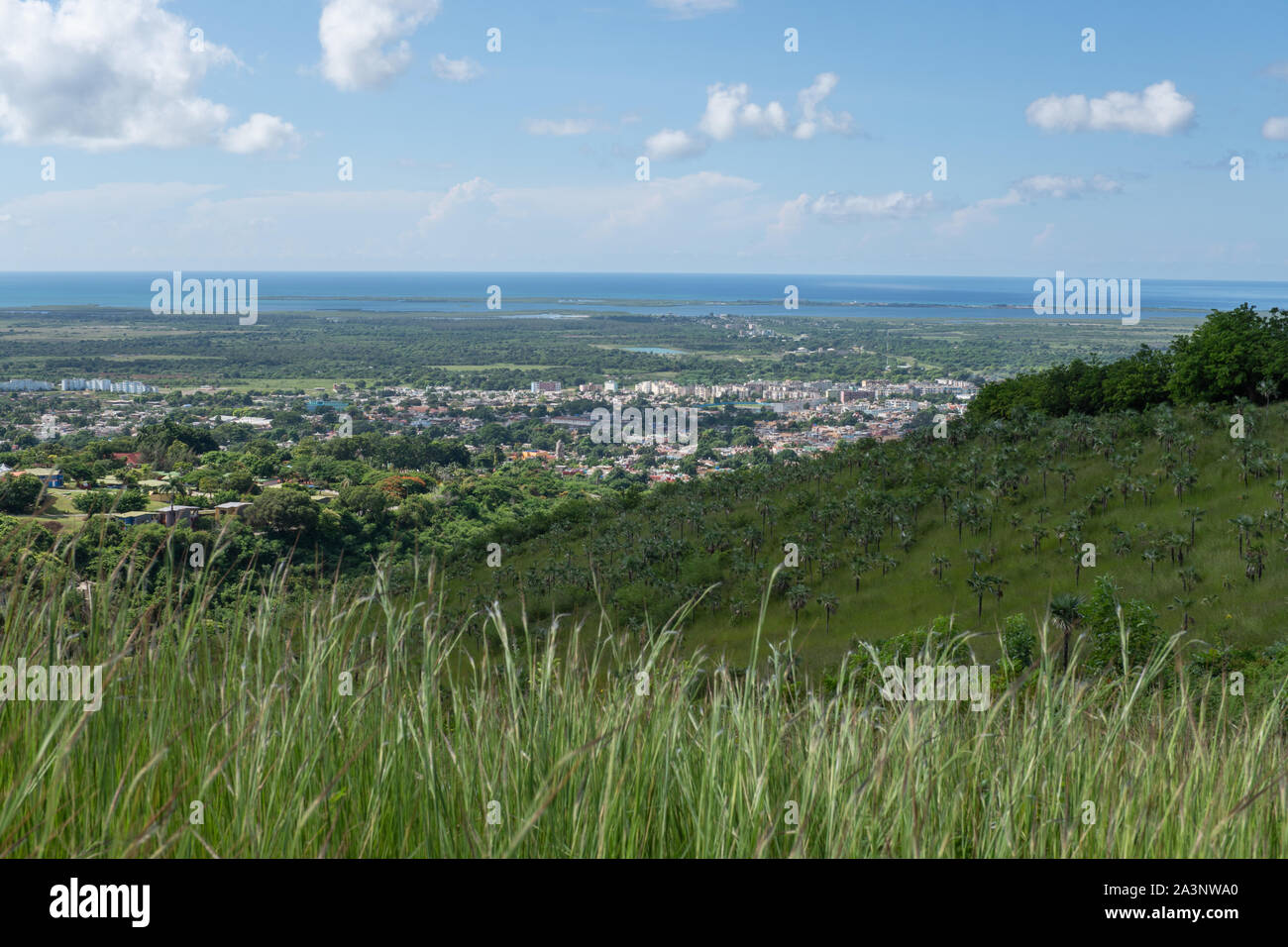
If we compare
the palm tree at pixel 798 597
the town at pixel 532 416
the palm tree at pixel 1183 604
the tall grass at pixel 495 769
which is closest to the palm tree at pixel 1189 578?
the palm tree at pixel 1183 604

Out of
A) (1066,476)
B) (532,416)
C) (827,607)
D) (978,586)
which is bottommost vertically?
(827,607)

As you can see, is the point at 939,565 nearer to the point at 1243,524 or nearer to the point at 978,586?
the point at 978,586

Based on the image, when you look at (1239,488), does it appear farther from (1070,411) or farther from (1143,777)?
(1143,777)

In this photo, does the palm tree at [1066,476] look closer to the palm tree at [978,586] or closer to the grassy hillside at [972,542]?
the grassy hillside at [972,542]

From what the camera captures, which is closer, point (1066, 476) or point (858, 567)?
point (858, 567)

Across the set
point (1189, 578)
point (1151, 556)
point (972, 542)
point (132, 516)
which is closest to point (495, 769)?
point (132, 516)
